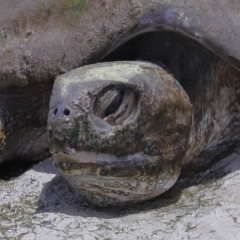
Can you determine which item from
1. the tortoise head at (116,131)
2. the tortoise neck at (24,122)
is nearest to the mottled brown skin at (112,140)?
the tortoise head at (116,131)

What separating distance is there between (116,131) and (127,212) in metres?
0.33

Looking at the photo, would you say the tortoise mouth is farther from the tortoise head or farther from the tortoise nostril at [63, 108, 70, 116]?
the tortoise nostril at [63, 108, 70, 116]

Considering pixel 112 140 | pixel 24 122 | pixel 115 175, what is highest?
pixel 112 140

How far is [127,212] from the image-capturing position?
2.59 meters

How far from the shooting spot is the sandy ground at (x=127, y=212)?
93.4 inches

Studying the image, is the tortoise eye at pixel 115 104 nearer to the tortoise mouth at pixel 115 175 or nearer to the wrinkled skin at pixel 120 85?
the wrinkled skin at pixel 120 85

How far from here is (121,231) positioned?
2.41 meters

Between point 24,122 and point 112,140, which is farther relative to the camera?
point 24,122

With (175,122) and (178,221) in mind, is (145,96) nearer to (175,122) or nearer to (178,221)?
(175,122)

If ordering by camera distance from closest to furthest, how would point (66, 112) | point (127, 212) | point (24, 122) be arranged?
point (66, 112) → point (127, 212) → point (24, 122)

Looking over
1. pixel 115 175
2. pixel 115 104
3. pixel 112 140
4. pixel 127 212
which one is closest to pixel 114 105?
pixel 115 104

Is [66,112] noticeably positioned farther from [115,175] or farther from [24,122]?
[24,122]

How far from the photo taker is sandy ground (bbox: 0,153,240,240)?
2371 millimetres

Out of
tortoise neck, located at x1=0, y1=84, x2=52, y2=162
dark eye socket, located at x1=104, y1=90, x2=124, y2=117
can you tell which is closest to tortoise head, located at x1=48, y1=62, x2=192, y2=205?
dark eye socket, located at x1=104, y1=90, x2=124, y2=117
